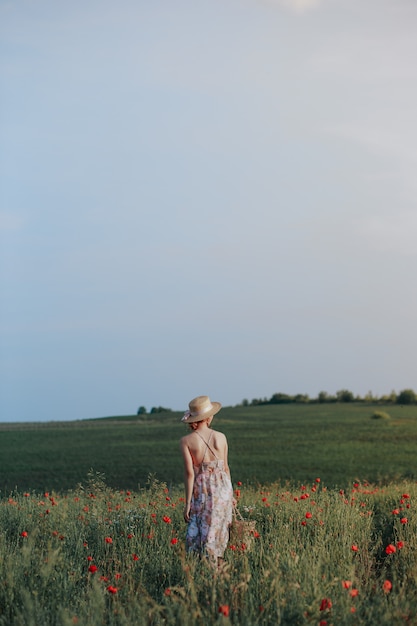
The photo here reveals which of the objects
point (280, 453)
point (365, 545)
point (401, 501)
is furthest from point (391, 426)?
point (365, 545)

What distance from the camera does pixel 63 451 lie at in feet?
112

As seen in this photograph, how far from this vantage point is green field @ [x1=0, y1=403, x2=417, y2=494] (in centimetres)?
2470

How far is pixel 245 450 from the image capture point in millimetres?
32281

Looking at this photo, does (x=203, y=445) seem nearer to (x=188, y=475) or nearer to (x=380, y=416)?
(x=188, y=475)

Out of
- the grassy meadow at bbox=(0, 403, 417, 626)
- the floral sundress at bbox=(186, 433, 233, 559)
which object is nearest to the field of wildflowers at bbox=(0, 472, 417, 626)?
the grassy meadow at bbox=(0, 403, 417, 626)

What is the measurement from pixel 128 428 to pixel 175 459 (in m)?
18.2

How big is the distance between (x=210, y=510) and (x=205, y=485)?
26 centimetres

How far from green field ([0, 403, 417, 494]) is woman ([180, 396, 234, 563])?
873cm

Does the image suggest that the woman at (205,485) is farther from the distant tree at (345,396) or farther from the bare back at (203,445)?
the distant tree at (345,396)

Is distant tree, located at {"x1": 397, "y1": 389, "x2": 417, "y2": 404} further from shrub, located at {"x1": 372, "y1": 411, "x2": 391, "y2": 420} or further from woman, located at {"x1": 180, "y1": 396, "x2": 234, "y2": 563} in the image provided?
woman, located at {"x1": 180, "y1": 396, "x2": 234, "y2": 563}

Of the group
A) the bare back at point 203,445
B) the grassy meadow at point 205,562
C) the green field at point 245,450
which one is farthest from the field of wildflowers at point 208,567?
the green field at point 245,450

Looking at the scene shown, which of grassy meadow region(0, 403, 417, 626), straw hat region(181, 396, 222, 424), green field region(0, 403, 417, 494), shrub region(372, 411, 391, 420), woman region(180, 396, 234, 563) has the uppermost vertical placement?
straw hat region(181, 396, 222, 424)

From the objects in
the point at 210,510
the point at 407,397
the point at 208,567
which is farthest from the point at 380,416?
the point at 208,567

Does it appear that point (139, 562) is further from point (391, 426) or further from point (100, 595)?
point (391, 426)
